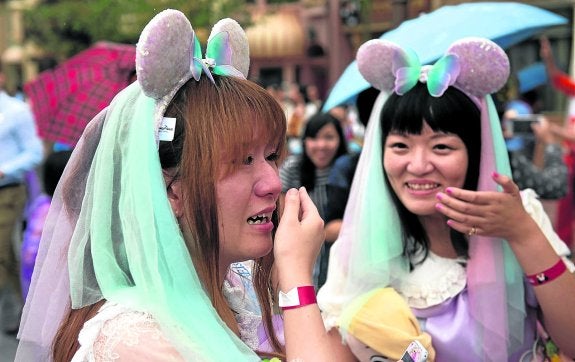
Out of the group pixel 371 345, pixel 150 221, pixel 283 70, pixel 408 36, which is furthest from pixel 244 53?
pixel 283 70

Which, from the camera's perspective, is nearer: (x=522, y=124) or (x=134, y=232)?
(x=134, y=232)

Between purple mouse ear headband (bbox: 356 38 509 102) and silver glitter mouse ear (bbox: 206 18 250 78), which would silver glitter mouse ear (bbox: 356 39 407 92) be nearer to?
purple mouse ear headband (bbox: 356 38 509 102)

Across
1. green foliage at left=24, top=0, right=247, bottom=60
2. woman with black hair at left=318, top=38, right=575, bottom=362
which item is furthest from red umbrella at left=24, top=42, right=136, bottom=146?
green foliage at left=24, top=0, right=247, bottom=60

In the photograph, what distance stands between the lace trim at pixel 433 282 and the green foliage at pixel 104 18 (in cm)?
786

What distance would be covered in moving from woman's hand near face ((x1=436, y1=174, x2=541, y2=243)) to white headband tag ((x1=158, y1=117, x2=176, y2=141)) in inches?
38.2

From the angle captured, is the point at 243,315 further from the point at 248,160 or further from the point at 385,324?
the point at 385,324

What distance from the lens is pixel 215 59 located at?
178 centimetres

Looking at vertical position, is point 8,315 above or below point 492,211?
below

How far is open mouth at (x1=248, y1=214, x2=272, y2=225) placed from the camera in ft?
5.58

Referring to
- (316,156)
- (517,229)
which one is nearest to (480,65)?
(517,229)

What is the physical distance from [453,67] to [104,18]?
15.3 metres

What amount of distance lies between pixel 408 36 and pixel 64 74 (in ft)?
9.37

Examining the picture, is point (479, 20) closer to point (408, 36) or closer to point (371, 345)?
point (408, 36)

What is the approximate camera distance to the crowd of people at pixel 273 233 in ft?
5.25
